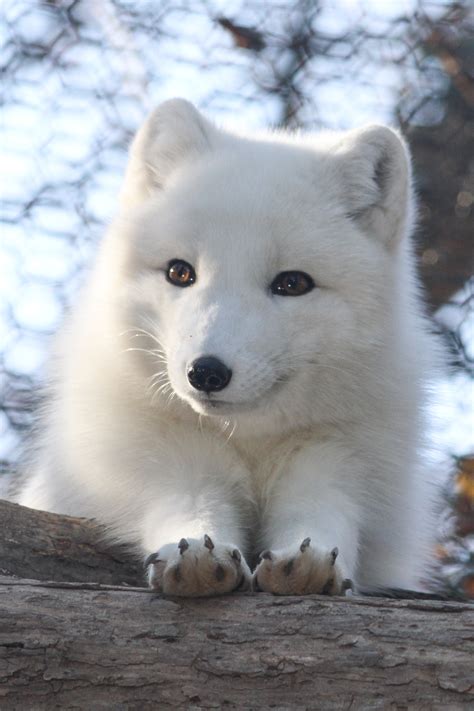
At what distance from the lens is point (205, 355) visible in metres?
2.03

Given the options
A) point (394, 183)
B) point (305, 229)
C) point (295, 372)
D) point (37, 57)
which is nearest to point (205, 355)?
point (295, 372)

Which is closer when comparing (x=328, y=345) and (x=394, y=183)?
(x=328, y=345)

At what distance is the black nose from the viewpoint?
2018 mm

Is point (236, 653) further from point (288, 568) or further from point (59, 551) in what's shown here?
point (59, 551)

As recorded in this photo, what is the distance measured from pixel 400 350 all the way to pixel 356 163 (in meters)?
0.47

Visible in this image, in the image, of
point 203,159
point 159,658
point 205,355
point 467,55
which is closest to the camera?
point 159,658

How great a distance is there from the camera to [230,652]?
1.73 meters

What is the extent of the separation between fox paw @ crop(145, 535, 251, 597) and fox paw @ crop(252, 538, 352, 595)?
5cm

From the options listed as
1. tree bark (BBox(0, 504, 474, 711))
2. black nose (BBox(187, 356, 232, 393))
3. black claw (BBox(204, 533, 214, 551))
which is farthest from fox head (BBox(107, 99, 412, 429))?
tree bark (BBox(0, 504, 474, 711))

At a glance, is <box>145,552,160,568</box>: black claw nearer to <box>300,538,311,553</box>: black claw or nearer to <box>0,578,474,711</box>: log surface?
<box>0,578,474,711</box>: log surface

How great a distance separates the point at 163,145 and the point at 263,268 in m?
0.57

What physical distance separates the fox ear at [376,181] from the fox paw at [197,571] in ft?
3.25

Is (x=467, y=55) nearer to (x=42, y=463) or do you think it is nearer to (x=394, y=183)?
(x=394, y=183)

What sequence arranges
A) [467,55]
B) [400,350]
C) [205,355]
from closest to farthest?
[205,355], [400,350], [467,55]
